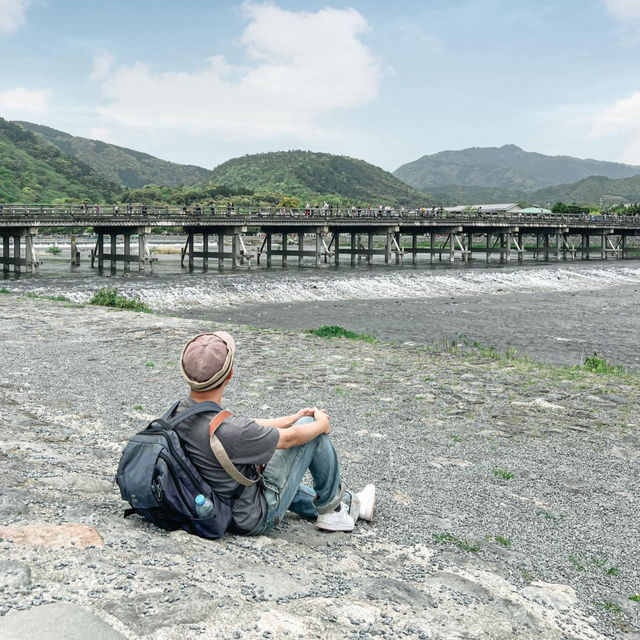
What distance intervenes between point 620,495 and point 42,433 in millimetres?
6237

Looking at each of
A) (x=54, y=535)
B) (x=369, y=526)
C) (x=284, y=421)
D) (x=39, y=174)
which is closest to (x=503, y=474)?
(x=369, y=526)

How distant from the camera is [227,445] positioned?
4.21 meters

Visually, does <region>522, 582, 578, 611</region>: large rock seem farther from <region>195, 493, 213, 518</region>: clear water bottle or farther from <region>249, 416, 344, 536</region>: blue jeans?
<region>195, 493, 213, 518</region>: clear water bottle

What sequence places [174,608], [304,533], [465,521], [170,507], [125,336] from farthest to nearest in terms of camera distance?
[125,336] → [465,521] → [304,533] → [170,507] → [174,608]

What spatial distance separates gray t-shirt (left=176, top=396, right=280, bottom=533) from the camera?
4211 millimetres

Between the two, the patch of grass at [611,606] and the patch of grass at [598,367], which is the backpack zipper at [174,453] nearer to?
the patch of grass at [611,606]

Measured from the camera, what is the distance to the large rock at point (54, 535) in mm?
3865

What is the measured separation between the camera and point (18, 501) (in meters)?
4.61

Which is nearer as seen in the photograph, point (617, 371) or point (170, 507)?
point (170, 507)

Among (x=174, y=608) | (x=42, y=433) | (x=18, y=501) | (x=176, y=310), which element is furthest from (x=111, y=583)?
(x=176, y=310)

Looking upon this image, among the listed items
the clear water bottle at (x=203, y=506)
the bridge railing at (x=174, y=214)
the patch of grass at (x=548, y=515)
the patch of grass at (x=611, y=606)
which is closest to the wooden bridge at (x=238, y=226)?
the bridge railing at (x=174, y=214)

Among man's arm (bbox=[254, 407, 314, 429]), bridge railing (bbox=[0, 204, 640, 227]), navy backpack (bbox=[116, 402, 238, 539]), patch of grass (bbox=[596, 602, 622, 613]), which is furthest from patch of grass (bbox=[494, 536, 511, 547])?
bridge railing (bbox=[0, 204, 640, 227])

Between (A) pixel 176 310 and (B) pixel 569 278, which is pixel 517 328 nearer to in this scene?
(A) pixel 176 310

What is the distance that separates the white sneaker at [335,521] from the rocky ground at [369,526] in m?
0.08
